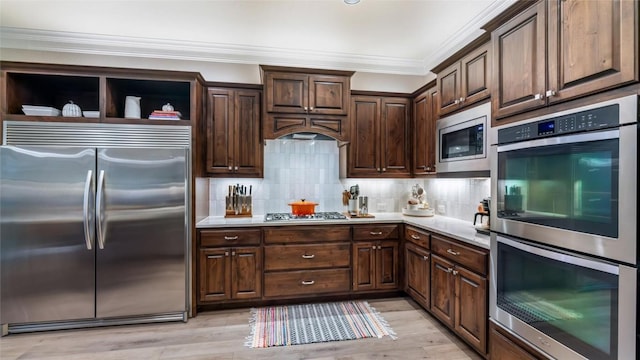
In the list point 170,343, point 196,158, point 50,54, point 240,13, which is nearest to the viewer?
point 170,343

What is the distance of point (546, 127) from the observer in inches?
60.1

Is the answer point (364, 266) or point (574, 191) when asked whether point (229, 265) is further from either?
point (574, 191)

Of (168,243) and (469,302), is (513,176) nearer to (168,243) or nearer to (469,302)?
(469,302)

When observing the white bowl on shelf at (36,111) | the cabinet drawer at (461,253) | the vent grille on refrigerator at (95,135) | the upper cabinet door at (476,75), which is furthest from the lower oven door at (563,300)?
the white bowl on shelf at (36,111)

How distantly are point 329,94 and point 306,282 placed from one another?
81.5 inches

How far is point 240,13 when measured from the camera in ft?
8.86

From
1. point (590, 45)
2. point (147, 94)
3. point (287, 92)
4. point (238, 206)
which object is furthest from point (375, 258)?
point (147, 94)

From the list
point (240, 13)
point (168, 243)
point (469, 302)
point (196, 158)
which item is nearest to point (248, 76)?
point (240, 13)

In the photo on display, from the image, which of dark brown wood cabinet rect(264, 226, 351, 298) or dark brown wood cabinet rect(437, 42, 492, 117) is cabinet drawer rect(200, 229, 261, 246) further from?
dark brown wood cabinet rect(437, 42, 492, 117)

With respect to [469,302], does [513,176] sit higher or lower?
higher

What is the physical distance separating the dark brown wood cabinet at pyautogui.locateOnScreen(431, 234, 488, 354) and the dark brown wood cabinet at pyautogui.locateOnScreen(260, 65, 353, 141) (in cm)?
163

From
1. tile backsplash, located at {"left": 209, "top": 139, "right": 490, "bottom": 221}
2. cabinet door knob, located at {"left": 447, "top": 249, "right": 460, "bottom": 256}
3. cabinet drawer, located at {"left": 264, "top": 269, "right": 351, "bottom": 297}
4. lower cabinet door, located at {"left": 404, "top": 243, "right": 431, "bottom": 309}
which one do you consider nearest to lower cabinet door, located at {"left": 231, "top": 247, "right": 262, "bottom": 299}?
cabinet drawer, located at {"left": 264, "top": 269, "right": 351, "bottom": 297}

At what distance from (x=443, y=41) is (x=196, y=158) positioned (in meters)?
2.94

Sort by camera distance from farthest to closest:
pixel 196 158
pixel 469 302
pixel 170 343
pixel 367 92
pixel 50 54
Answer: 1. pixel 367 92
2. pixel 50 54
3. pixel 196 158
4. pixel 170 343
5. pixel 469 302
